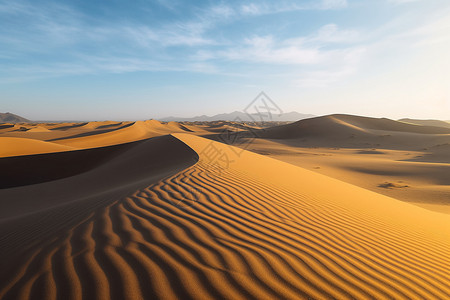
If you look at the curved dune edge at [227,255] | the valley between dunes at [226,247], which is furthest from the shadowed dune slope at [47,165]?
the curved dune edge at [227,255]

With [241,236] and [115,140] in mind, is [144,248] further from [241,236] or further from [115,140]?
[115,140]

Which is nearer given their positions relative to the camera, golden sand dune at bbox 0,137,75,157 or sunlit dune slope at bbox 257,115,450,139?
golden sand dune at bbox 0,137,75,157

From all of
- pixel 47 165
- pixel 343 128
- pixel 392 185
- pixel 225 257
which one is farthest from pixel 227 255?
pixel 343 128

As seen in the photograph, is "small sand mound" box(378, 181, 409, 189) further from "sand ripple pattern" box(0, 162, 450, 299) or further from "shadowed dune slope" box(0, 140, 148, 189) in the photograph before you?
"shadowed dune slope" box(0, 140, 148, 189)

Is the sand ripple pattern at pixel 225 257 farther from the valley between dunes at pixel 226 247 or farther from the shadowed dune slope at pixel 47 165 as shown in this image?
the shadowed dune slope at pixel 47 165

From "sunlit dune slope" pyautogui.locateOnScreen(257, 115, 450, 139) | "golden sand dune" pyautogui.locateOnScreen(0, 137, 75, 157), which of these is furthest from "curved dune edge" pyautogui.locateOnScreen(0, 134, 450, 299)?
"sunlit dune slope" pyautogui.locateOnScreen(257, 115, 450, 139)

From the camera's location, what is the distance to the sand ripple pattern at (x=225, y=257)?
165cm

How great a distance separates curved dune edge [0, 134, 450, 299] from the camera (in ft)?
5.45

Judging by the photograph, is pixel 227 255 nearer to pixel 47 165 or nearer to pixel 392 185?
pixel 392 185

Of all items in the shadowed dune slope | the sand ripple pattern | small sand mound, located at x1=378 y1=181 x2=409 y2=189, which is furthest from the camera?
the shadowed dune slope

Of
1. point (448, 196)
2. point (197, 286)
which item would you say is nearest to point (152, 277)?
point (197, 286)

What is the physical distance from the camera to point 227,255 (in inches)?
79.8

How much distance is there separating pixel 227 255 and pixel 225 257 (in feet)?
0.13

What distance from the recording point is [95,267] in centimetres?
181
